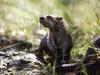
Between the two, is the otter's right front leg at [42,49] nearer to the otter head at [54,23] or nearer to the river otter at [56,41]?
the river otter at [56,41]

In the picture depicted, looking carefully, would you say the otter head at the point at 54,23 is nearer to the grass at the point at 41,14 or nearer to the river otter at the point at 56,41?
the river otter at the point at 56,41

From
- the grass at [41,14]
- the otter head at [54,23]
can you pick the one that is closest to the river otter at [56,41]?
the otter head at [54,23]

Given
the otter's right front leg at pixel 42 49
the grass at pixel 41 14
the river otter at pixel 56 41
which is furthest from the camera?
the grass at pixel 41 14

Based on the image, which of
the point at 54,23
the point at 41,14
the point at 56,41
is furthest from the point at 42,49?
the point at 41,14

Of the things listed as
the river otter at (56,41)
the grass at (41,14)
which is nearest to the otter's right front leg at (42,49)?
the river otter at (56,41)

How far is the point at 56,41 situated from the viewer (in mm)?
6566

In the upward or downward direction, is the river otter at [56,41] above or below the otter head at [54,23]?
below

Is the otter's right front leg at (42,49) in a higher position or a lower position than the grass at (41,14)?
lower

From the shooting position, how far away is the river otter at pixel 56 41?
641cm

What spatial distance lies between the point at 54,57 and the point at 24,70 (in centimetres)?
51

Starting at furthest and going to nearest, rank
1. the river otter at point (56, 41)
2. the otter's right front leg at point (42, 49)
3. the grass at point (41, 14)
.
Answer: the grass at point (41, 14) < the otter's right front leg at point (42, 49) < the river otter at point (56, 41)

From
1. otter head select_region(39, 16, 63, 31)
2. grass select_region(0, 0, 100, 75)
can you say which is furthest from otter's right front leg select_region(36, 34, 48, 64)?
grass select_region(0, 0, 100, 75)

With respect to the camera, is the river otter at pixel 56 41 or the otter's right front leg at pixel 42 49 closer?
the river otter at pixel 56 41

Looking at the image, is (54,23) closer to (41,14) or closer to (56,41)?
(56,41)
